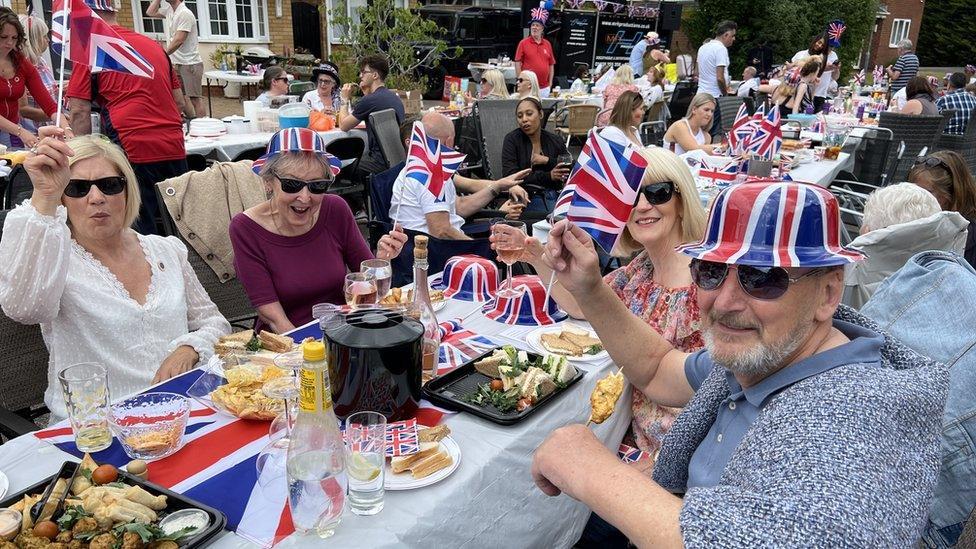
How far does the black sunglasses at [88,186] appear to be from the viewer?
7.84 ft

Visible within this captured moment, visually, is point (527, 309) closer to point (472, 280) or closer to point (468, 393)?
point (472, 280)

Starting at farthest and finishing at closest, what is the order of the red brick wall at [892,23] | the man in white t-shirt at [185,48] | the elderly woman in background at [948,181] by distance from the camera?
the red brick wall at [892,23] < the man in white t-shirt at [185,48] < the elderly woman in background at [948,181]

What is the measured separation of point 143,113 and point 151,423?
4.41m

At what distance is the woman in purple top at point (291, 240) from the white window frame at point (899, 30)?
1855 inches

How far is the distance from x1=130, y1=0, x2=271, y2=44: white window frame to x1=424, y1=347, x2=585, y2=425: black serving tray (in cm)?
1661

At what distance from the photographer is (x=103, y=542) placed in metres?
1.31

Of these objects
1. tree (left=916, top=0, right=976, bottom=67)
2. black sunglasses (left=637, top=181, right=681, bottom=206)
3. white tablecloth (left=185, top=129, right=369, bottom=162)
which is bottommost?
white tablecloth (left=185, top=129, right=369, bottom=162)

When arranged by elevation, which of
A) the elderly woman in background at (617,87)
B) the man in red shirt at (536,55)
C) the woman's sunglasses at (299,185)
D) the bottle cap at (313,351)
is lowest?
the bottle cap at (313,351)

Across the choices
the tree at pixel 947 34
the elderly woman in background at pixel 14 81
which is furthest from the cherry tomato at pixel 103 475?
the tree at pixel 947 34

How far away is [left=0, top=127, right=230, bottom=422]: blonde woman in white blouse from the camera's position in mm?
2158

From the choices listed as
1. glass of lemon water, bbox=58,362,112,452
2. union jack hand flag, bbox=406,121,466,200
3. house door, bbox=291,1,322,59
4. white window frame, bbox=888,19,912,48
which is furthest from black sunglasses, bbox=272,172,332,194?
white window frame, bbox=888,19,912,48

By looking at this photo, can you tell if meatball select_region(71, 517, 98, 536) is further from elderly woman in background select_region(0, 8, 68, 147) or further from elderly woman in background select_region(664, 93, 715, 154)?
elderly woman in background select_region(664, 93, 715, 154)

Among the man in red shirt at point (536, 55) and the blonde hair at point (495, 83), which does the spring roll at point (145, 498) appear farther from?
the man in red shirt at point (536, 55)

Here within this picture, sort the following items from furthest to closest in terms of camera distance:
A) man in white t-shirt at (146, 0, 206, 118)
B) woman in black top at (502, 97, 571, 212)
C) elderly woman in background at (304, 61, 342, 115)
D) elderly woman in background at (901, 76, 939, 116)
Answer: elderly woman in background at (901, 76, 939, 116), man in white t-shirt at (146, 0, 206, 118), elderly woman in background at (304, 61, 342, 115), woman in black top at (502, 97, 571, 212)
